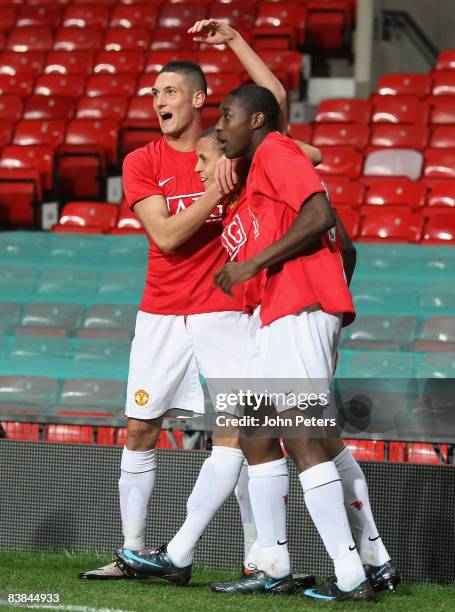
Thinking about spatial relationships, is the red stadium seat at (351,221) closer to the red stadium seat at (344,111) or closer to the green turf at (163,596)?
the red stadium seat at (344,111)

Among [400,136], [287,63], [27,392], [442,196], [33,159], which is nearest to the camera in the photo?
[27,392]

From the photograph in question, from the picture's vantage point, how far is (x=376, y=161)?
9.95 m

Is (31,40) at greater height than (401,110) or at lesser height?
greater

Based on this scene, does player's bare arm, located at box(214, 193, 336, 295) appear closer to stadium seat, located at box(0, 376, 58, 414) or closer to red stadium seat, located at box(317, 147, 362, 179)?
stadium seat, located at box(0, 376, 58, 414)

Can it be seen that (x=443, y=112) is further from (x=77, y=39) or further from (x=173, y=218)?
(x=173, y=218)

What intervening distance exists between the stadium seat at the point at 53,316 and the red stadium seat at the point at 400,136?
4073mm

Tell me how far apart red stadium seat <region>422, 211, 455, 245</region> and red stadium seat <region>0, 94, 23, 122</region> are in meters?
4.67

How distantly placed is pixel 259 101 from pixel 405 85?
25.5 feet

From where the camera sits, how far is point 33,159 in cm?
1041

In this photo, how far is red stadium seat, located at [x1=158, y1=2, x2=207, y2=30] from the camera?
12.6 meters

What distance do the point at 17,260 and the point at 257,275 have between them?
420cm

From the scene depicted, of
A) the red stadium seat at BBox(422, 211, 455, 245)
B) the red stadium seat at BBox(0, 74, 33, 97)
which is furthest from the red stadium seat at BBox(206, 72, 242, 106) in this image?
the red stadium seat at BBox(422, 211, 455, 245)

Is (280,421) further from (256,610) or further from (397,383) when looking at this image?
(397,383)

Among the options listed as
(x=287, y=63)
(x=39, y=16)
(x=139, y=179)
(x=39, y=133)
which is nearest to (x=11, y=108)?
(x=39, y=133)
